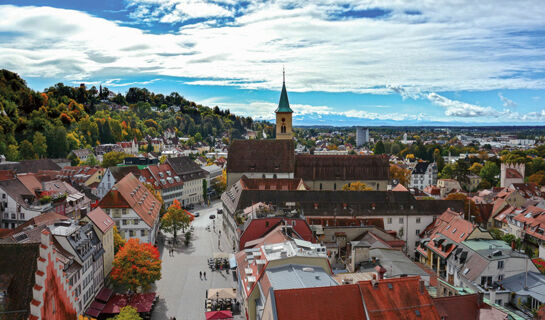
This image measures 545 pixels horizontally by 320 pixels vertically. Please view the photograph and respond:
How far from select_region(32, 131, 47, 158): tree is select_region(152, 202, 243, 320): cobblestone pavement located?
56.9 m

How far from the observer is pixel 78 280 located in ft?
109

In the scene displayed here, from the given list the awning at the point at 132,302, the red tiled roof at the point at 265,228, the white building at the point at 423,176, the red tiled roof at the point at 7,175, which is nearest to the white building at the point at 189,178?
the red tiled roof at the point at 7,175

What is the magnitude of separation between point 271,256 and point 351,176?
41692 millimetres

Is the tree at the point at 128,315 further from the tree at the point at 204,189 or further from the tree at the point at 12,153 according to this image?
the tree at the point at 12,153

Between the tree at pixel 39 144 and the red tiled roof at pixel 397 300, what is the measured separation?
96.1 meters

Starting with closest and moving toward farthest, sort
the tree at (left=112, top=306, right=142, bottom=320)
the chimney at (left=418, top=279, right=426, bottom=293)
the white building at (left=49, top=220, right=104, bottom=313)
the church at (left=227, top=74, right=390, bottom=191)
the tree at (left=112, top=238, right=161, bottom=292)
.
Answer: the chimney at (left=418, top=279, right=426, bottom=293) → the tree at (left=112, top=306, right=142, bottom=320) → the white building at (left=49, top=220, right=104, bottom=313) → the tree at (left=112, top=238, right=161, bottom=292) → the church at (left=227, top=74, right=390, bottom=191)

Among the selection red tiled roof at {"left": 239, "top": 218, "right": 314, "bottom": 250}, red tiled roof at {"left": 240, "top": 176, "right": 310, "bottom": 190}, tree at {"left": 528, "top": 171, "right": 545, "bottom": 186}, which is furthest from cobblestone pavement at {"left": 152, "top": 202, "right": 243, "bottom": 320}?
tree at {"left": 528, "top": 171, "right": 545, "bottom": 186}

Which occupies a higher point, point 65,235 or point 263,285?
point 65,235

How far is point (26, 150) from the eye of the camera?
3853 inches

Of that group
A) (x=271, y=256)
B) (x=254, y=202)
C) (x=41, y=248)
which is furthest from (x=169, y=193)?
(x=41, y=248)

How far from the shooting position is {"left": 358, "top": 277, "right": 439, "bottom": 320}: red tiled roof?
83.2 feet

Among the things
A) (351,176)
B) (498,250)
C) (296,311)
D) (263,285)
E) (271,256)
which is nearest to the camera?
(296,311)

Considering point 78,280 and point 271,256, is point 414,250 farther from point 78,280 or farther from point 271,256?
point 78,280

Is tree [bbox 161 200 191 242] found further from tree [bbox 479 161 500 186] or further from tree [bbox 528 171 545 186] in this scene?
tree [bbox 479 161 500 186]
